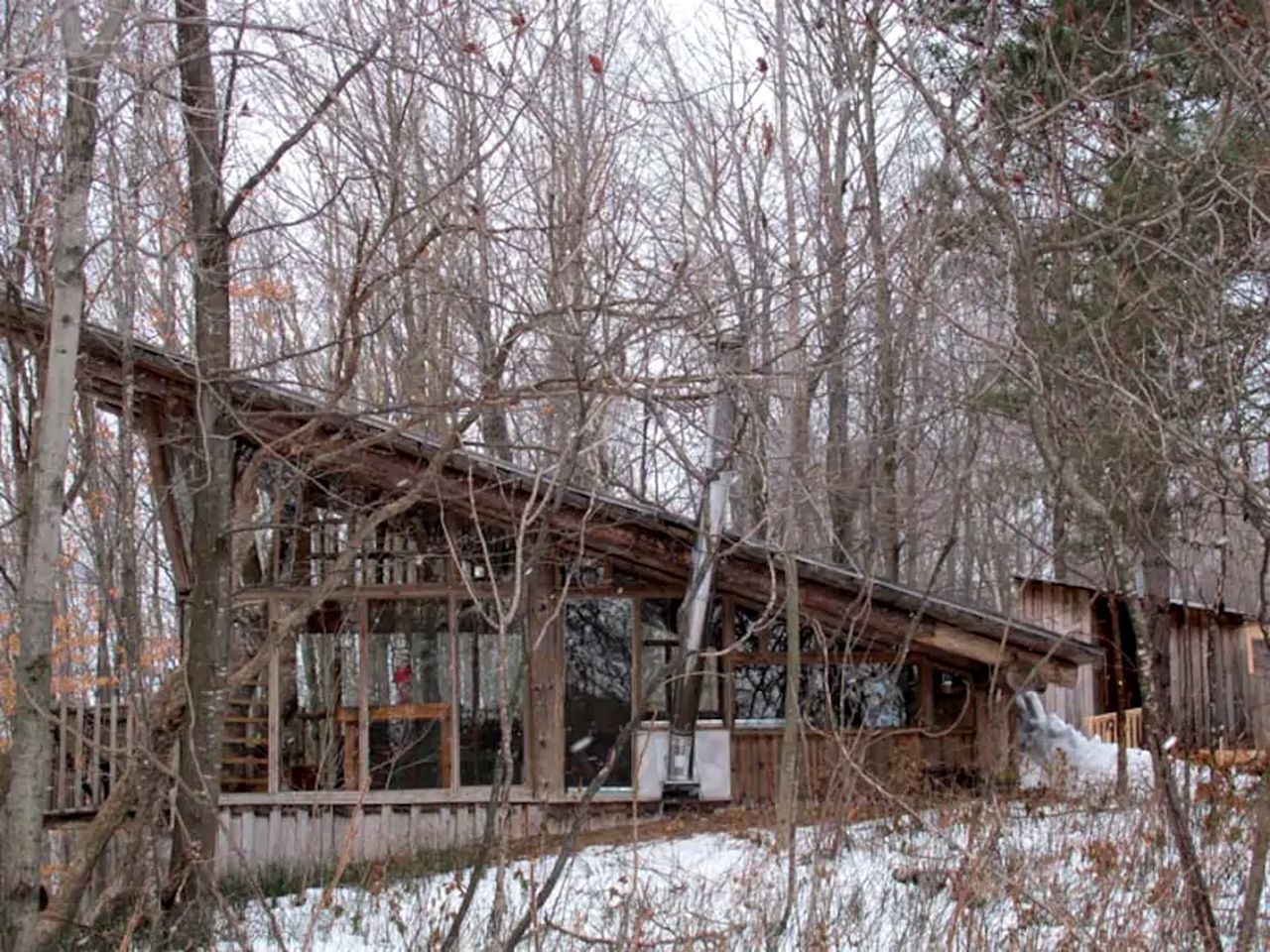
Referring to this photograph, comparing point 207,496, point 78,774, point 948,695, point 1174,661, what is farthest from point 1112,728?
point 207,496

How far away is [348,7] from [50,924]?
5331 millimetres

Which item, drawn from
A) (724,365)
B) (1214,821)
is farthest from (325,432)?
(1214,821)

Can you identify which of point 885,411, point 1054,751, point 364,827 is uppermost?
point 885,411

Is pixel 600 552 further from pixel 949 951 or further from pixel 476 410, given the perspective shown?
pixel 949 951

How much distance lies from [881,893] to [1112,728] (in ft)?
32.4

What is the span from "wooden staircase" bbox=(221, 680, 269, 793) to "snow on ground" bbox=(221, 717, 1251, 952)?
137 inches

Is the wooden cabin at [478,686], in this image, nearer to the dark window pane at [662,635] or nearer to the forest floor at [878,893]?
the dark window pane at [662,635]

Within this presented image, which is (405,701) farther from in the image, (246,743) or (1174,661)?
(1174,661)

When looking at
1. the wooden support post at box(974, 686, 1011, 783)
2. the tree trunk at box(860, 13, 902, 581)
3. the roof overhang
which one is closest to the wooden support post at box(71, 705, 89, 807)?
the roof overhang

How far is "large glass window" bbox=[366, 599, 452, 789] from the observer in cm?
1249

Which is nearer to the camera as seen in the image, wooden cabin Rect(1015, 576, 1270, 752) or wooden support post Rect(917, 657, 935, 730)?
wooden support post Rect(917, 657, 935, 730)

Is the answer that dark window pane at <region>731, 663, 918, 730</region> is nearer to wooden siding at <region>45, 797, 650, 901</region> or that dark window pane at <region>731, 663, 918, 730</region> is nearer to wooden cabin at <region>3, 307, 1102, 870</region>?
wooden cabin at <region>3, 307, 1102, 870</region>

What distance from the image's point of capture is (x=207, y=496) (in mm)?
8484

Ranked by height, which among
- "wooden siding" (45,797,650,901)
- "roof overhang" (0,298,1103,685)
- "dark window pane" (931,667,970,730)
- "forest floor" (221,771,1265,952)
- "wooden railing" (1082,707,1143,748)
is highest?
"roof overhang" (0,298,1103,685)
